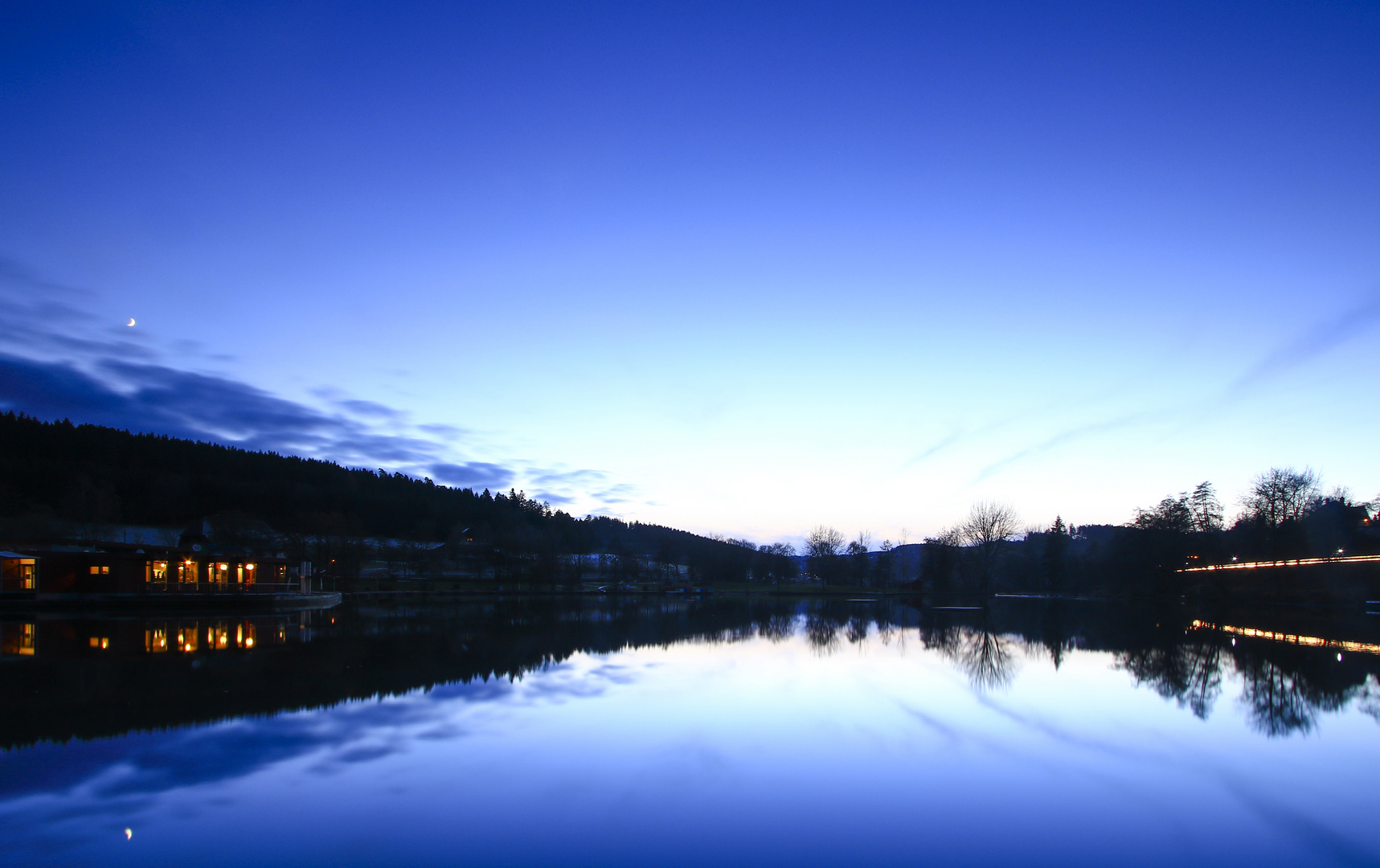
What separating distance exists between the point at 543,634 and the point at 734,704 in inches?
654

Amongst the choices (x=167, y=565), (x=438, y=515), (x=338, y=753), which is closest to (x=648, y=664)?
(x=338, y=753)

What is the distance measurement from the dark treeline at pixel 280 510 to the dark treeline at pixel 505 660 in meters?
36.7

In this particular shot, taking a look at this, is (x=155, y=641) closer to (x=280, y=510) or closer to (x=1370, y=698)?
(x=1370, y=698)

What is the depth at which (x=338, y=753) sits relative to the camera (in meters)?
10.7

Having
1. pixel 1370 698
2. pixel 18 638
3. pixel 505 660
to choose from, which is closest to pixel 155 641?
pixel 18 638

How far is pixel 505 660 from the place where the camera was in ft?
70.5

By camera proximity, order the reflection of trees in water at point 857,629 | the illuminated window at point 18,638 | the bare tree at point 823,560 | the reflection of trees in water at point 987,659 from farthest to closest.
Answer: the bare tree at point 823,560, the reflection of trees in water at point 857,629, the illuminated window at point 18,638, the reflection of trees in water at point 987,659

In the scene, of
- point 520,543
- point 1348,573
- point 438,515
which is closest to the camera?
point 1348,573

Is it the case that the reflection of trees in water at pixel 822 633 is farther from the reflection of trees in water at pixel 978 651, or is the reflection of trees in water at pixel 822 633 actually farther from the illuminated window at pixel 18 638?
the illuminated window at pixel 18 638

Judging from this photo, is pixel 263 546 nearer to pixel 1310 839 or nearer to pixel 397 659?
pixel 397 659

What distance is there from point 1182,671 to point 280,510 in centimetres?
10474

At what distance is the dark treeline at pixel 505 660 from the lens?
1407cm

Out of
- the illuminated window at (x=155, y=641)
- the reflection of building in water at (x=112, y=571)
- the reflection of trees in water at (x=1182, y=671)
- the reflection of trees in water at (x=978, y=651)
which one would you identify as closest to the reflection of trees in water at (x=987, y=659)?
the reflection of trees in water at (x=978, y=651)

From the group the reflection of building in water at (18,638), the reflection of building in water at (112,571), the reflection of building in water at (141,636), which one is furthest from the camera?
the reflection of building in water at (112,571)
